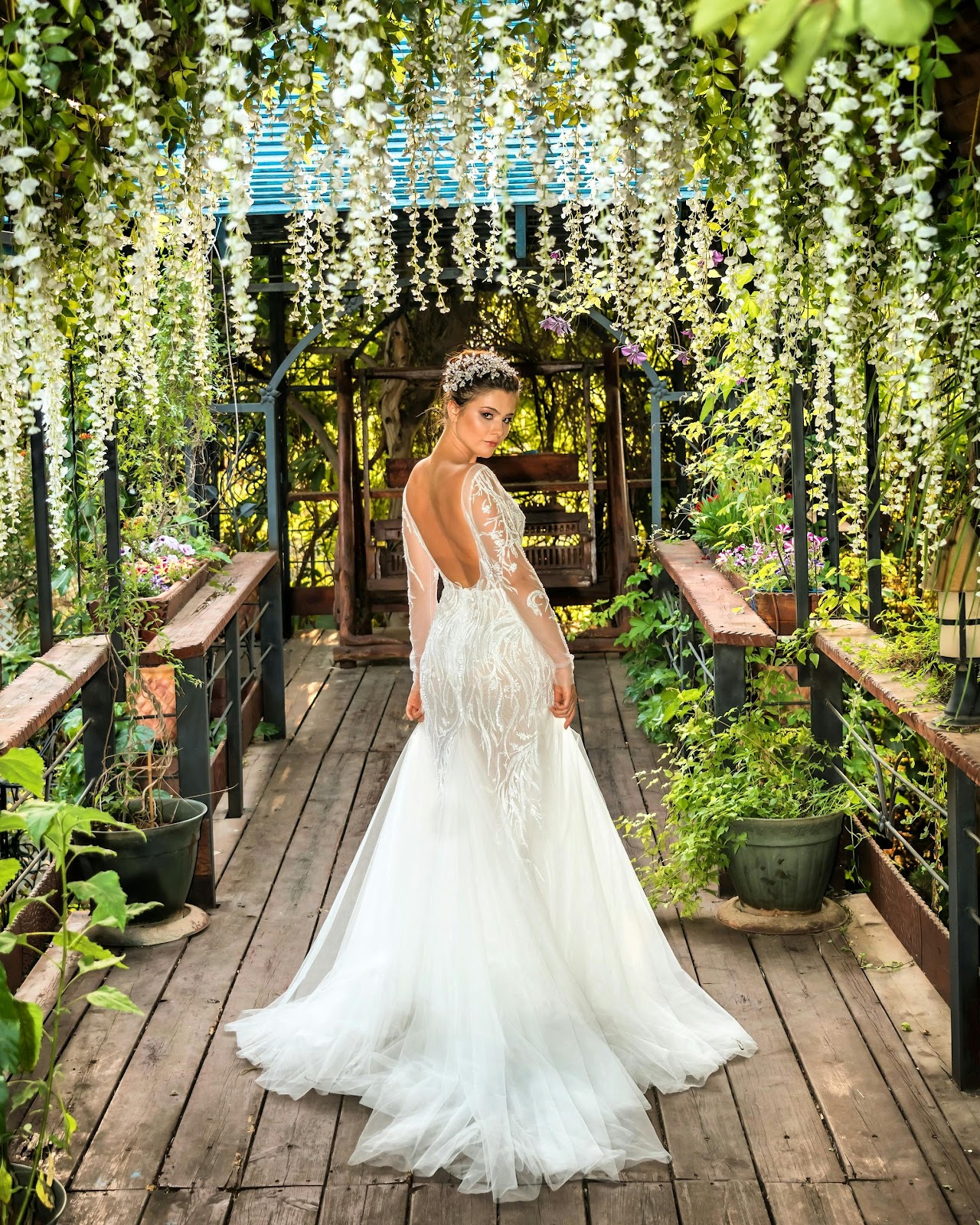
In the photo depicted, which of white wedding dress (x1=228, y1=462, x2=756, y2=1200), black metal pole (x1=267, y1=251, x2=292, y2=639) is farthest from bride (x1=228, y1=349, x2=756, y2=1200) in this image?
black metal pole (x1=267, y1=251, x2=292, y2=639)

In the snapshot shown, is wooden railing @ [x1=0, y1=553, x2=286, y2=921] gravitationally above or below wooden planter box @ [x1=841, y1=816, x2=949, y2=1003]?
above

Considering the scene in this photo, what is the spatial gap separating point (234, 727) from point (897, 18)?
15.8 ft

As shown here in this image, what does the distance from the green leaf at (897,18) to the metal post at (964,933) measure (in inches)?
90.3

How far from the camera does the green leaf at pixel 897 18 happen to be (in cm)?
95

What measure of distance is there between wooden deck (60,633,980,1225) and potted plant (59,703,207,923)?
7.6 inches

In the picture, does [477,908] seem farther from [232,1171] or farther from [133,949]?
[133,949]

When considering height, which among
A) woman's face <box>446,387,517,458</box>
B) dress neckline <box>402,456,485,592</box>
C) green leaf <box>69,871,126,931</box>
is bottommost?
green leaf <box>69,871,126,931</box>

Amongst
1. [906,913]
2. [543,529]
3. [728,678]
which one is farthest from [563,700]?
[543,529]

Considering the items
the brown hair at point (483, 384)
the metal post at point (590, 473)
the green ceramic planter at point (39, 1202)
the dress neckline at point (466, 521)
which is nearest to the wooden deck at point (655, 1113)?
the green ceramic planter at point (39, 1202)

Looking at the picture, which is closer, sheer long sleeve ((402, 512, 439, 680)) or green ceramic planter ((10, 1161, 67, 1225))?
green ceramic planter ((10, 1161, 67, 1225))

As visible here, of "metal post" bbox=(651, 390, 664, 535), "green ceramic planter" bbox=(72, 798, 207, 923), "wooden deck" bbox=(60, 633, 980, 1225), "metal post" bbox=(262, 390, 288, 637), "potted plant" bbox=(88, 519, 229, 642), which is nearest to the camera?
"wooden deck" bbox=(60, 633, 980, 1225)

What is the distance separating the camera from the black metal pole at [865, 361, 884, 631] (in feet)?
11.2

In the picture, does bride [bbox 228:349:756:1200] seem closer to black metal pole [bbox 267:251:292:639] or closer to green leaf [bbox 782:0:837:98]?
green leaf [bbox 782:0:837:98]

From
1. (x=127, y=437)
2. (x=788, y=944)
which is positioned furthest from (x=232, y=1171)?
(x=127, y=437)
